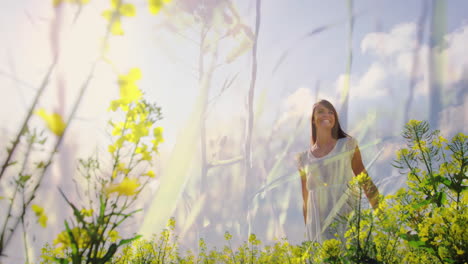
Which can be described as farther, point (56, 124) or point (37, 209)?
point (37, 209)

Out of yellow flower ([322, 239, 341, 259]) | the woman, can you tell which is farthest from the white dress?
yellow flower ([322, 239, 341, 259])

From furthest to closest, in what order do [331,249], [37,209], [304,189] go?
1. [304,189]
2. [331,249]
3. [37,209]

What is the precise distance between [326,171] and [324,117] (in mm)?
415

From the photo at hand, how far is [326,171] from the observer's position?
197 cm

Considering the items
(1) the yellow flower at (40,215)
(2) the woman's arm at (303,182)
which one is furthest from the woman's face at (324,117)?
(1) the yellow flower at (40,215)

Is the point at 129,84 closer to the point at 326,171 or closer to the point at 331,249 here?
the point at 331,249

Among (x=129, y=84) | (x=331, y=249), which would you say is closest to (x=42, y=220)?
(x=129, y=84)

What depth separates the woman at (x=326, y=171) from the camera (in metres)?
1.80

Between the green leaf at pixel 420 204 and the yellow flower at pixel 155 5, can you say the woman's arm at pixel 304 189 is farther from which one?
the yellow flower at pixel 155 5

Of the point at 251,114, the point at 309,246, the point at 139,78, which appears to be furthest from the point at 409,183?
the point at 251,114

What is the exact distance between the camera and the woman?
1802mm

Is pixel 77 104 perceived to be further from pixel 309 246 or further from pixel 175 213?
pixel 175 213

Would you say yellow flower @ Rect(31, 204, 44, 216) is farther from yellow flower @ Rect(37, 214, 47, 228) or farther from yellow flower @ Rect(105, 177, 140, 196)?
yellow flower @ Rect(105, 177, 140, 196)

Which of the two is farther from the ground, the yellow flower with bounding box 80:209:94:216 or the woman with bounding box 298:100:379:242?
the woman with bounding box 298:100:379:242
